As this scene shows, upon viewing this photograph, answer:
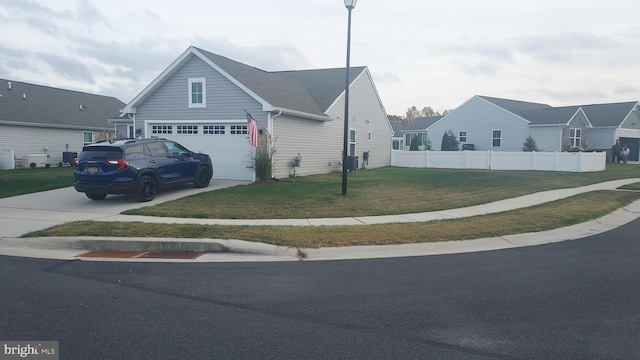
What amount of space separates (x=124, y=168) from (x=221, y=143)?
270 inches

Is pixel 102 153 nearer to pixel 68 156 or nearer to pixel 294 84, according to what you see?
pixel 294 84

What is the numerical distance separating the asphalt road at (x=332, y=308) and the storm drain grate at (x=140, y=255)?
477 mm

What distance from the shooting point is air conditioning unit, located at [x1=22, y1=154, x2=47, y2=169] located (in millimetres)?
25953

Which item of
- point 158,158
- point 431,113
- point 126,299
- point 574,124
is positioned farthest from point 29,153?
point 431,113

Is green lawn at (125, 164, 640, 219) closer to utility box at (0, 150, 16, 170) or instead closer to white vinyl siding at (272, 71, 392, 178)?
white vinyl siding at (272, 71, 392, 178)

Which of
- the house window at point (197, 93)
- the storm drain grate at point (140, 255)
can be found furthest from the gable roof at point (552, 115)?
the storm drain grate at point (140, 255)

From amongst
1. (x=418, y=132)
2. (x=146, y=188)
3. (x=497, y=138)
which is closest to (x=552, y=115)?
(x=497, y=138)

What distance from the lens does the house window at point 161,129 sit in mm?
19438

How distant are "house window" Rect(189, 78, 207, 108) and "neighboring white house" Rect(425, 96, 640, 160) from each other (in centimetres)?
2708

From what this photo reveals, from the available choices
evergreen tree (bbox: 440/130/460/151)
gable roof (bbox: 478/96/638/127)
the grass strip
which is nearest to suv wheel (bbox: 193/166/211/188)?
the grass strip

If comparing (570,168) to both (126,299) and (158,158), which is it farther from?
(126,299)

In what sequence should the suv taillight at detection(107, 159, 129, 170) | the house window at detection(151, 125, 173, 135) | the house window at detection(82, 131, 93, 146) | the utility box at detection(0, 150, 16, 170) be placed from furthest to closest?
the house window at detection(82, 131, 93, 146) → the utility box at detection(0, 150, 16, 170) → the house window at detection(151, 125, 173, 135) → the suv taillight at detection(107, 159, 129, 170)

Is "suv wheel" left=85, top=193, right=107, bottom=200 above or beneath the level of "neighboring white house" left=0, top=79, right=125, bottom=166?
beneath

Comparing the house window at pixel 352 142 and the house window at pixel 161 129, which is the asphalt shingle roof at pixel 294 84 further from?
the house window at pixel 161 129
